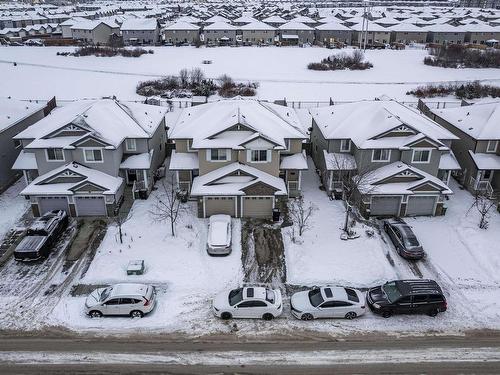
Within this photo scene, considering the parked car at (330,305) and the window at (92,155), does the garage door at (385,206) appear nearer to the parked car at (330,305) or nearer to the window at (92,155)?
the parked car at (330,305)

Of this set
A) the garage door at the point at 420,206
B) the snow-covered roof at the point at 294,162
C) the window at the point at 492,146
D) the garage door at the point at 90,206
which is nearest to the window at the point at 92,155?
the garage door at the point at 90,206

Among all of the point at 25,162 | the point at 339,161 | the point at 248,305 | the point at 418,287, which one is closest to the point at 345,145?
the point at 339,161

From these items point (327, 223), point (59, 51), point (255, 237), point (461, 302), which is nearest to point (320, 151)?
point (327, 223)

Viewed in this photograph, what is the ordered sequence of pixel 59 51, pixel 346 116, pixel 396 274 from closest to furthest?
1. pixel 396 274
2. pixel 346 116
3. pixel 59 51

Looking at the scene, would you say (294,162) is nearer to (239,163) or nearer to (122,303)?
(239,163)

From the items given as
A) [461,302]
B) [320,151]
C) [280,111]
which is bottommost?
[461,302]

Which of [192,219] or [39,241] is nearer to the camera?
[39,241]

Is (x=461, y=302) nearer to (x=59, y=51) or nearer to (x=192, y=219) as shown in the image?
(x=192, y=219)
